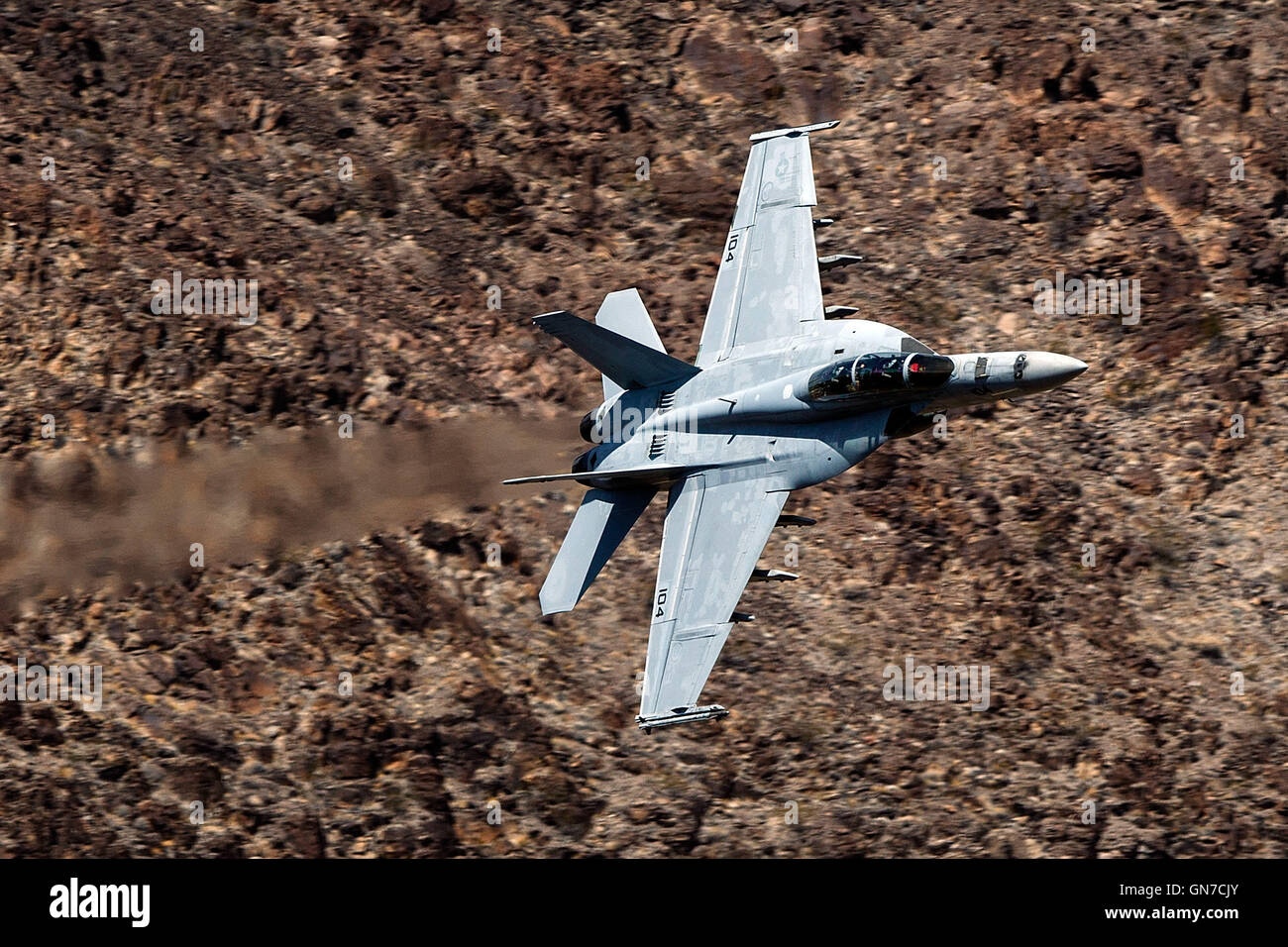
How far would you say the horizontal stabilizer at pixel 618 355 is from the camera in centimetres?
2918

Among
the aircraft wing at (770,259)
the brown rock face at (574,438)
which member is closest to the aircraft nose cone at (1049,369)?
the aircraft wing at (770,259)

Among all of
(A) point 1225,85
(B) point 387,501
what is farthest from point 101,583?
(A) point 1225,85

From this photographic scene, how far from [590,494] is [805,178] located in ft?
25.3

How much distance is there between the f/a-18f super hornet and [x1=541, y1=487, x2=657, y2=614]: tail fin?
0.03 metres

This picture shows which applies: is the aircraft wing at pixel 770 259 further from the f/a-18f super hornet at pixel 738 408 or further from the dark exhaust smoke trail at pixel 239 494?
the dark exhaust smoke trail at pixel 239 494

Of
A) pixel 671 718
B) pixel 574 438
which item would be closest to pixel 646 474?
pixel 671 718

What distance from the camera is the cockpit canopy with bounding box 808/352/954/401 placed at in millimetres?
26875

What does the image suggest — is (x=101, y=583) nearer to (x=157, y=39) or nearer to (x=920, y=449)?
(x=157, y=39)

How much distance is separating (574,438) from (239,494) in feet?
26.5

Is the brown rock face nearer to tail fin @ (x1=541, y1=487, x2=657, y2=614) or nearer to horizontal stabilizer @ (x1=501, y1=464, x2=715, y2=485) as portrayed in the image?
tail fin @ (x1=541, y1=487, x2=657, y2=614)

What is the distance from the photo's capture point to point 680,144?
136 ft

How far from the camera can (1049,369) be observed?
26.2m

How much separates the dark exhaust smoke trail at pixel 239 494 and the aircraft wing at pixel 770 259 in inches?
291

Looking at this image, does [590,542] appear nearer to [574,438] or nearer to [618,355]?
[618,355]
